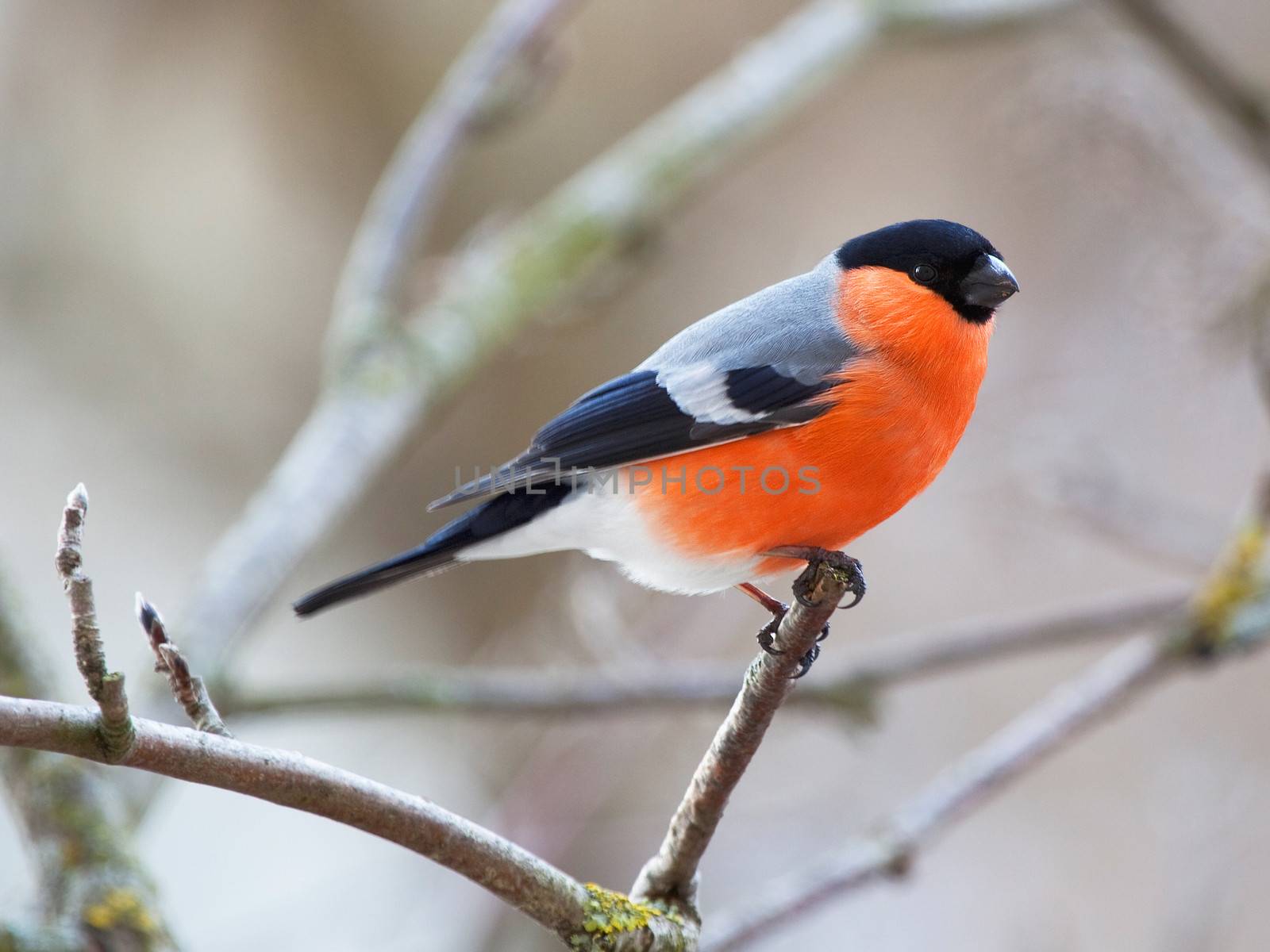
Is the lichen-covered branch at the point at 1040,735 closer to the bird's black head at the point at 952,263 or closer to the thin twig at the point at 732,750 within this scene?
the thin twig at the point at 732,750

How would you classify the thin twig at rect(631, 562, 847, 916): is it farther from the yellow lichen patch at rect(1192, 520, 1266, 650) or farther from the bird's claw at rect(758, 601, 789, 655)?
the yellow lichen patch at rect(1192, 520, 1266, 650)

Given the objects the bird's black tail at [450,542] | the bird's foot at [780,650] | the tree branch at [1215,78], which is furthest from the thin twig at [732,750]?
the tree branch at [1215,78]

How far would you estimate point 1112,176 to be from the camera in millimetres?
3512

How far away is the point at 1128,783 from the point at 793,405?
2829 millimetres

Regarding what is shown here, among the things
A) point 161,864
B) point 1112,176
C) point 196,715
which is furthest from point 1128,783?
point 196,715

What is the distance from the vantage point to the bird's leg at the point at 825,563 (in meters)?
1.79

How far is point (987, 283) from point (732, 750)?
→ 3.49ft

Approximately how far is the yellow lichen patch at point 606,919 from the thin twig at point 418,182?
212 centimetres

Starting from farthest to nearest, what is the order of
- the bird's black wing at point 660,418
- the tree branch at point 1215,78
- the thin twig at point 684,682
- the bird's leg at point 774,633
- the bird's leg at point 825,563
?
the tree branch at point 1215,78 → the thin twig at point 684,682 → the bird's black wing at point 660,418 → the bird's leg at point 825,563 → the bird's leg at point 774,633

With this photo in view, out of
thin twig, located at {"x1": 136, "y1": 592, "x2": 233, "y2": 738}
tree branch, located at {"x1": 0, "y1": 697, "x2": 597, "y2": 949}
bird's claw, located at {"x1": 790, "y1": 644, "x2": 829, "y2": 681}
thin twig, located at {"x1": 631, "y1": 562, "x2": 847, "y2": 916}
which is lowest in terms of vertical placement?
tree branch, located at {"x1": 0, "y1": 697, "x2": 597, "y2": 949}

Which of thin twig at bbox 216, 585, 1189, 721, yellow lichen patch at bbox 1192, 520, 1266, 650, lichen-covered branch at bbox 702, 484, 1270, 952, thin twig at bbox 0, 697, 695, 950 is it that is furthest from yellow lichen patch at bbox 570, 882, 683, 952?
yellow lichen patch at bbox 1192, 520, 1266, 650

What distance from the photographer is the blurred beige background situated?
4.00m

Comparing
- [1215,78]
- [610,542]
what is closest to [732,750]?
[610,542]

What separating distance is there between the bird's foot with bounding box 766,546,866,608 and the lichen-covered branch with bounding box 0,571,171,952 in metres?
1.16
